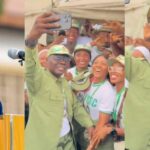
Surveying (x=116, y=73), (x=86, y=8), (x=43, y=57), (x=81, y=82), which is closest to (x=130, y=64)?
(x=116, y=73)

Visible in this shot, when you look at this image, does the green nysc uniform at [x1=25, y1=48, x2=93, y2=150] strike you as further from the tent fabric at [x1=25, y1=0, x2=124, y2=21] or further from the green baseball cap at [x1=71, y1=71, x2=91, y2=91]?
the tent fabric at [x1=25, y1=0, x2=124, y2=21]

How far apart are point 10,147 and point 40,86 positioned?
127cm

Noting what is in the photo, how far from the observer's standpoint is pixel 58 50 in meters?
4.23

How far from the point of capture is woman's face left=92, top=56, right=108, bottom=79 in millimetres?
3954

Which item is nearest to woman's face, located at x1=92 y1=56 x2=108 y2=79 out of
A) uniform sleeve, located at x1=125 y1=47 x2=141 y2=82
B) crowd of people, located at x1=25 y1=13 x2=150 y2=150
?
crowd of people, located at x1=25 y1=13 x2=150 y2=150

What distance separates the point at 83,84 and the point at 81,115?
0.25 meters

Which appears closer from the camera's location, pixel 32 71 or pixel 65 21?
pixel 65 21

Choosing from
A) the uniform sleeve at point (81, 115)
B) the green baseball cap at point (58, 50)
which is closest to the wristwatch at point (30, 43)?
the green baseball cap at point (58, 50)

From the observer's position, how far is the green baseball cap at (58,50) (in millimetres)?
4203

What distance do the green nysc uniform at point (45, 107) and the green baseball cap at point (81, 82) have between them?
66mm

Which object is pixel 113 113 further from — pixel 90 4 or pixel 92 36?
pixel 90 4

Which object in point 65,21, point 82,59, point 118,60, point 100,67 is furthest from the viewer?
point 65,21

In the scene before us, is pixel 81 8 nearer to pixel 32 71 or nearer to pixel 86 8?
pixel 86 8

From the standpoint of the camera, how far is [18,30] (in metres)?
8.45
